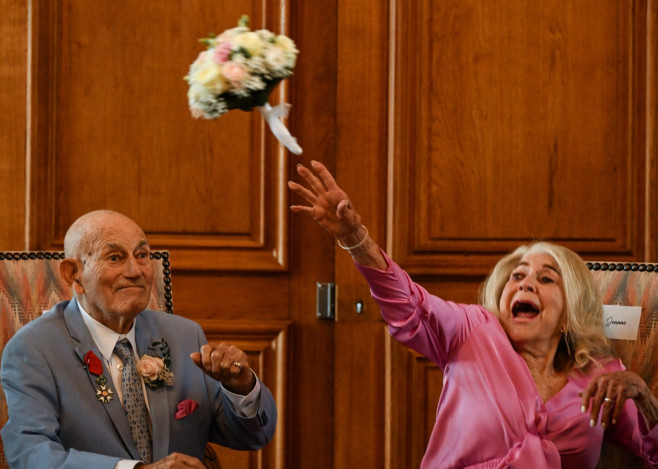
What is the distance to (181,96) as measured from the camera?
327 centimetres

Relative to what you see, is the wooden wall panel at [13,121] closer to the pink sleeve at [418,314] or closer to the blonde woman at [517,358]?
the blonde woman at [517,358]

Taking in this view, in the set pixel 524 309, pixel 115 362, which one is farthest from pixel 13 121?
pixel 524 309

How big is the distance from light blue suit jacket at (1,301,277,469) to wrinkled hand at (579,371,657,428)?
838 millimetres

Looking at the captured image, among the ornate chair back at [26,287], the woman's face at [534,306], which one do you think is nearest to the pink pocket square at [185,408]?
the ornate chair back at [26,287]

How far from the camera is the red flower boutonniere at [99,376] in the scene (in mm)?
2172

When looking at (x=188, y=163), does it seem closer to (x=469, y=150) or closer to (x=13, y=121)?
(x=13, y=121)

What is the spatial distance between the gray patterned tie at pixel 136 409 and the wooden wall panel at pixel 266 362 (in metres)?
0.98

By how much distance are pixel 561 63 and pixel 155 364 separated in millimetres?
1946

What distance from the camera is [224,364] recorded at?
2.15m

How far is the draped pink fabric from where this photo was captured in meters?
2.29

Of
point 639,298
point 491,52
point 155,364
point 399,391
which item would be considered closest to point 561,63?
point 491,52

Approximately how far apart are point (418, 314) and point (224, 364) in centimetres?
54

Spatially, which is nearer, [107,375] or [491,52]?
[107,375]

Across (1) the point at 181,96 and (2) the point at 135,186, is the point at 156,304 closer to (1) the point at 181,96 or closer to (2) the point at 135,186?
(2) the point at 135,186
